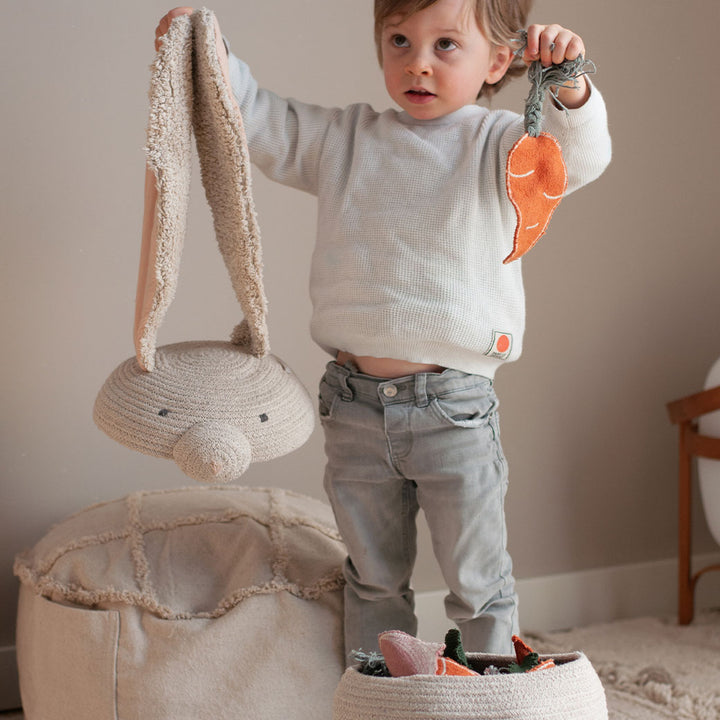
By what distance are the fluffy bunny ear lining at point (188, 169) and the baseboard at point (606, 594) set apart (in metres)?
1.03

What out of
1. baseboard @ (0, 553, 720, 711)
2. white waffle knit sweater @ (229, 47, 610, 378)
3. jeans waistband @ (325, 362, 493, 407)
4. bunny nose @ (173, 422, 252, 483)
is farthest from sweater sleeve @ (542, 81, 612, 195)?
baseboard @ (0, 553, 720, 711)

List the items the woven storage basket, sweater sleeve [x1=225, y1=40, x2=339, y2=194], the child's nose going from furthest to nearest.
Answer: sweater sleeve [x1=225, y1=40, x2=339, y2=194], the child's nose, the woven storage basket

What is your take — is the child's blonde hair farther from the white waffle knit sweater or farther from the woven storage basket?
the woven storage basket

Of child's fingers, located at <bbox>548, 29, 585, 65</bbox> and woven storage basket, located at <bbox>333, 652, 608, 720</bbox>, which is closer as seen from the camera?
woven storage basket, located at <bbox>333, 652, 608, 720</bbox>

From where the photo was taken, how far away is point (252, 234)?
1.13 metres

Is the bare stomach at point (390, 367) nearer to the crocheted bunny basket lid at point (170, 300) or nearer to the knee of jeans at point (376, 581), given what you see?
the crocheted bunny basket lid at point (170, 300)

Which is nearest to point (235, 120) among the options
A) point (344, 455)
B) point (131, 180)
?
point (344, 455)

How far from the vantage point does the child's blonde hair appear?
1.12 metres

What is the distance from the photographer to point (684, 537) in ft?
6.29

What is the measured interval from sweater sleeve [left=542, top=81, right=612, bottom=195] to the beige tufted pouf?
639mm

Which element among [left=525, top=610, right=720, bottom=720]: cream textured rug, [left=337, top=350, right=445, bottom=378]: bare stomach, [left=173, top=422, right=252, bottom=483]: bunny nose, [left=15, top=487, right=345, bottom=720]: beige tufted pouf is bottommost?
[left=525, top=610, right=720, bottom=720]: cream textured rug

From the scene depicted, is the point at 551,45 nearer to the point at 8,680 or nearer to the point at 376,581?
the point at 376,581

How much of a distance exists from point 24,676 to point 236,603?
382mm

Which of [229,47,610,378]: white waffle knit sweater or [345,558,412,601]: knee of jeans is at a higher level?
[229,47,610,378]: white waffle knit sweater
